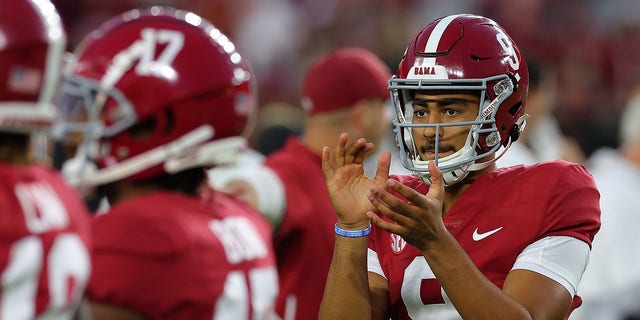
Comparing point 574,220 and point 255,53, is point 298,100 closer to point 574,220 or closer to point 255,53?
point 255,53

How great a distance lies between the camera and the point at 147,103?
2748 millimetres

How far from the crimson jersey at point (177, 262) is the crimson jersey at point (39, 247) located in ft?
0.41

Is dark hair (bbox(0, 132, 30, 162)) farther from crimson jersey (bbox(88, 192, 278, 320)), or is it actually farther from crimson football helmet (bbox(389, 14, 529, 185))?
crimson football helmet (bbox(389, 14, 529, 185))

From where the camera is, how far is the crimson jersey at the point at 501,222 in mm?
2744

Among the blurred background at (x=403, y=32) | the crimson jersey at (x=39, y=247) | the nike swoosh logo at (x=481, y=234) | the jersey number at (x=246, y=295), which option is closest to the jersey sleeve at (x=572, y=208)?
the nike swoosh logo at (x=481, y=234)

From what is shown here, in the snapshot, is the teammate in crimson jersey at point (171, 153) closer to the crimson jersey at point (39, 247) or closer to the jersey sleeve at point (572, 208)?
the crimson jersey at point (39, 247)

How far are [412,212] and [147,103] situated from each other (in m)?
0.77

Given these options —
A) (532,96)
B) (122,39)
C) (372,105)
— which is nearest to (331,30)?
(532,96)

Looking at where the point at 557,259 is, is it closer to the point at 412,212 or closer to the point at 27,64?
the point at 412,212

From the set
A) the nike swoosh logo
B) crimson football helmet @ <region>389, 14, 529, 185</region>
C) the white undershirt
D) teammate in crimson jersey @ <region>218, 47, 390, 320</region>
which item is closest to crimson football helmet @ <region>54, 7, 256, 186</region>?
crimson football helmet @ <region>389, 14, 529, 185</region>

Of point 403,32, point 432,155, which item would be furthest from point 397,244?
point 403,32

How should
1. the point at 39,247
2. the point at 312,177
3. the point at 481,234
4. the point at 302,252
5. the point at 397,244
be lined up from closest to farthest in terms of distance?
the point at 39,247 < the point at 481,234 < the point at 397,244 < the point at 302,252 < the point at 312,177

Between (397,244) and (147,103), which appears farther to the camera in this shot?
(397,244)

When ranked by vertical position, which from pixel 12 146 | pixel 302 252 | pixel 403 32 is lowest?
pixel 403 32
